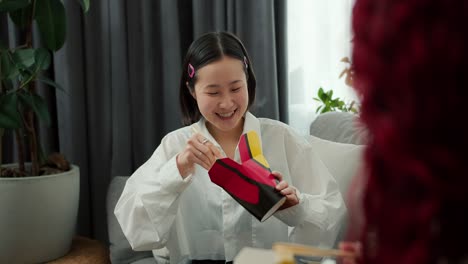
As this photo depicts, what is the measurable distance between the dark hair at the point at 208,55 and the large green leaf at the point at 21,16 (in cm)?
64

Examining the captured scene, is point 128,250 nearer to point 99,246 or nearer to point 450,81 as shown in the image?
point 99,246

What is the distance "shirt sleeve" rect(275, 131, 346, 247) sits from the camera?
1358 mm

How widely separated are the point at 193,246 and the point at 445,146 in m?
1.23

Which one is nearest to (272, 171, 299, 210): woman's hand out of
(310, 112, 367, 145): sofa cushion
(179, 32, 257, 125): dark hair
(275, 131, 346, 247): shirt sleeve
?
→ (275, 131, 346, 247): shirt sleeve

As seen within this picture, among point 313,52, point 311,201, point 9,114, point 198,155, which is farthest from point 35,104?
point 313,52

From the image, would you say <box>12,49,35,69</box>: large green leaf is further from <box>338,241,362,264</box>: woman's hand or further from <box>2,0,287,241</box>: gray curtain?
<box>338,241,362,264</box>: woman's hand

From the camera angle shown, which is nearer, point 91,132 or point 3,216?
point 3,216

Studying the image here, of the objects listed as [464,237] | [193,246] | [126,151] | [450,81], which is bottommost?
[193,246]

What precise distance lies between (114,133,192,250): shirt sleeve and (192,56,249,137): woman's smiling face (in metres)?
0.16

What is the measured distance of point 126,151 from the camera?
2209 millimetres

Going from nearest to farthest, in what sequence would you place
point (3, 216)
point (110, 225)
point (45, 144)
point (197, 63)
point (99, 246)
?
1. point (197, 63)
2. point (3, 216)
3. point (110, 225)
4. point (99, 246)
5. point (45, 144)

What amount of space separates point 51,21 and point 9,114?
341mm

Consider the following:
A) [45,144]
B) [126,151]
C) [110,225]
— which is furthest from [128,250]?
[45,144]

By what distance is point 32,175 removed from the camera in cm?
179
